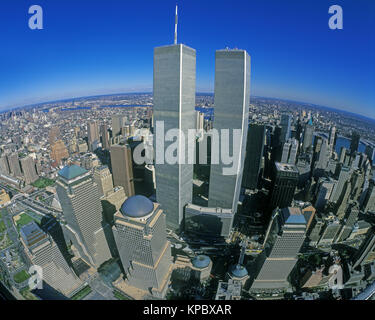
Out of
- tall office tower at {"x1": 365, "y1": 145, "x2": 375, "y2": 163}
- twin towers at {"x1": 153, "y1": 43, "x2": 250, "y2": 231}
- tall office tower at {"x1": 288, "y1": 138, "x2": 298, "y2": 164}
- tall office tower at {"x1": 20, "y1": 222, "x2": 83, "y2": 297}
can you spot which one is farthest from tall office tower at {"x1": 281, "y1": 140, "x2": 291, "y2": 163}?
tall office tower at {"x1": 20, "y1": 222, "x2": 83, "y2": 297}

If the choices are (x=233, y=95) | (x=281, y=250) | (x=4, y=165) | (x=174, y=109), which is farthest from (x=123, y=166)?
(x=4, y=165)

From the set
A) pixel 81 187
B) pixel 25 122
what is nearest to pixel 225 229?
pixel 81 187

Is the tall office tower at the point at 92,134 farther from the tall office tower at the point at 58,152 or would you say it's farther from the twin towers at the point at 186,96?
the twin towers at the point at 186,96

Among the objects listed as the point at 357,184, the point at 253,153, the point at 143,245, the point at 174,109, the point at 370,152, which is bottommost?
the point at 143,245

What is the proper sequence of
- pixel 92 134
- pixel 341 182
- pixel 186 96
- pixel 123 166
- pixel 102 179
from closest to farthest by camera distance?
1. pixel 186 96
2. pixel 102 179
3. pixel 123 166
4. pixel 341 182
5. pixel 92 134

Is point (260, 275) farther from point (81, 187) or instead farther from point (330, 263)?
point (81, 187)

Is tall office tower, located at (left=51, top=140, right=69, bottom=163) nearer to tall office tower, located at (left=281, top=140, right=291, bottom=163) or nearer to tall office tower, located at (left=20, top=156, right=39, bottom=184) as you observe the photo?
tall office tower, located at (left=20, top=156, right=39, bottom=184)

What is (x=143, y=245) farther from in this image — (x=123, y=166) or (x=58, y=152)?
(x=58, y=152)
